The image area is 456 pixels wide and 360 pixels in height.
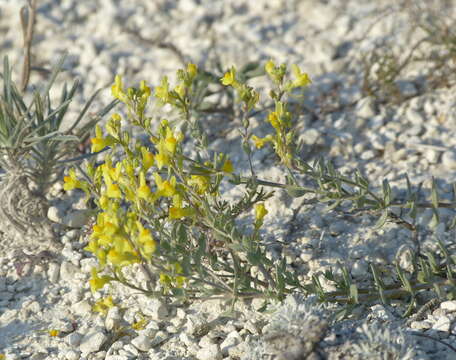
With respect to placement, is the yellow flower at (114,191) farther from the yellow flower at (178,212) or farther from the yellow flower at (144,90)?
the yellow flower at (144,90)

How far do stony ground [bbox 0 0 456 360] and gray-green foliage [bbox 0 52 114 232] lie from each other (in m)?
0.14

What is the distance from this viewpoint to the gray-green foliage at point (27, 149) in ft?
9.57

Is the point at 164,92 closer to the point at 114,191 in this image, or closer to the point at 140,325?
the point at 114,191

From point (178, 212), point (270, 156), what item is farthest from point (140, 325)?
point (270, 156)

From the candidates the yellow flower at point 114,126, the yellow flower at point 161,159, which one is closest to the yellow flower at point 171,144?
the yellow flower at point 161,159

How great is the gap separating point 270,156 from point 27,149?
140 centimetres

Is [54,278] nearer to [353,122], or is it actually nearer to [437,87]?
[353,122]

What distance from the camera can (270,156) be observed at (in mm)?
3633

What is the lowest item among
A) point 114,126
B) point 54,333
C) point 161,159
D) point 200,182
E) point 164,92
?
point 54,333

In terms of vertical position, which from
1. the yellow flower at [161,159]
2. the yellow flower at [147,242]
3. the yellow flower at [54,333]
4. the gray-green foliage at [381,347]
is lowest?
the yellow flower at [54,333]

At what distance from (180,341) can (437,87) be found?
243 cm

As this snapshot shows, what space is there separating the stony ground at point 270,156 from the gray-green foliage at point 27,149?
14cm

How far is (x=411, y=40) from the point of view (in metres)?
4.33

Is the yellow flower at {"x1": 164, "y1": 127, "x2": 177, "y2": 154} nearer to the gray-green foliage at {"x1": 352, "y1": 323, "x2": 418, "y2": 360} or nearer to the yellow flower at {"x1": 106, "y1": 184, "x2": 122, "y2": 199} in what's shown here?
the yellow flower at {"x1": 106, "y1": 184, "x2": 122, "y2": 199}
